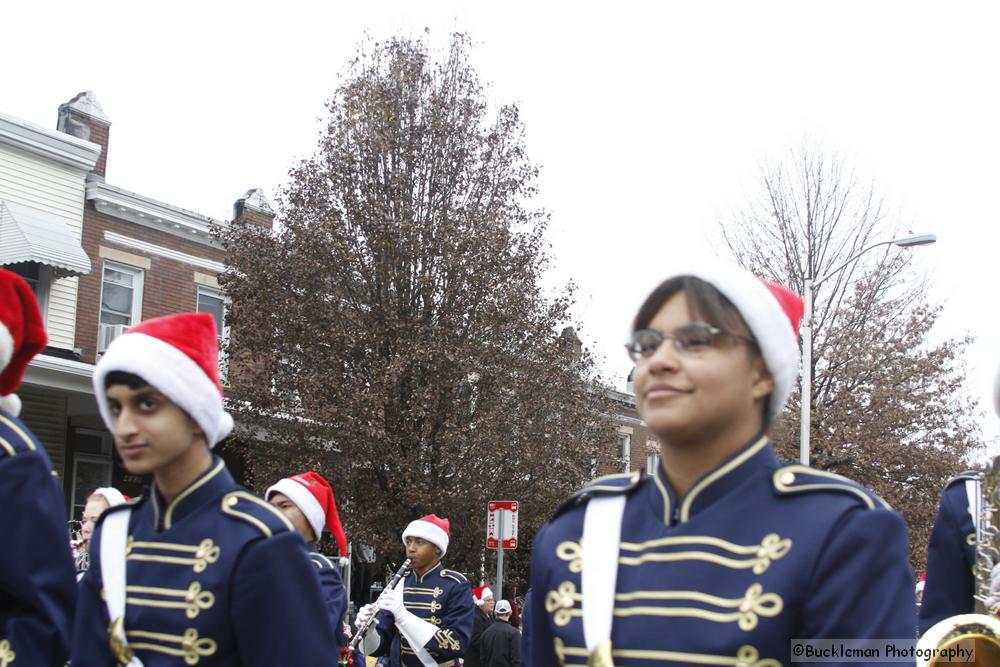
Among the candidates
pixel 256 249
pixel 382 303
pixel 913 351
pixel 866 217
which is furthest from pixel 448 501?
pixel 866 217

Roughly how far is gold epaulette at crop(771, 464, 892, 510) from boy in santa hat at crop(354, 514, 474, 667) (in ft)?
23.5

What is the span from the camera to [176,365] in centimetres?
381

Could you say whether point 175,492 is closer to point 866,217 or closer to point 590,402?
point 590,402

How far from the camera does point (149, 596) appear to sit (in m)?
3.59

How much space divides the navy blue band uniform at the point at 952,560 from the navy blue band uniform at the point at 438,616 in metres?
5.71

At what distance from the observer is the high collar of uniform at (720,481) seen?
2684 mm

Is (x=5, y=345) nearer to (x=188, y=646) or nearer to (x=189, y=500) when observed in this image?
(x=189, y=500)

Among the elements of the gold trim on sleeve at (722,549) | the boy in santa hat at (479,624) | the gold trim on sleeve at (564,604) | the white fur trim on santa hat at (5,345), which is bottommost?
the boy in santa hat at (479,624)

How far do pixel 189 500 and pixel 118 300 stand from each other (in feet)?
65.3

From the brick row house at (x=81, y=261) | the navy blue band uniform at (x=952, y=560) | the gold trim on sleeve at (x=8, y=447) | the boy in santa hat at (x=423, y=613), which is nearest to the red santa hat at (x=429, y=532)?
the boy in santa hat at (x=423, y=613)

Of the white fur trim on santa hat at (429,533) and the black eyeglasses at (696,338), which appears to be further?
the white fur trim on santa hat at (429,533)

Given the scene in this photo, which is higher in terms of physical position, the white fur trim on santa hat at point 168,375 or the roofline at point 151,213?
the roofline at point 151,213

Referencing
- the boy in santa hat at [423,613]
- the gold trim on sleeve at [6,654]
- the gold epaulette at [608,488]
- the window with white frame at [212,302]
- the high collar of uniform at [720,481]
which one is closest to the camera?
the high collar of uniform at [720,481]

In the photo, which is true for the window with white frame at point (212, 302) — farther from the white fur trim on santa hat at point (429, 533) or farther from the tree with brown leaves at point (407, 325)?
the white fur trim on santa hat at point (429, 533)
